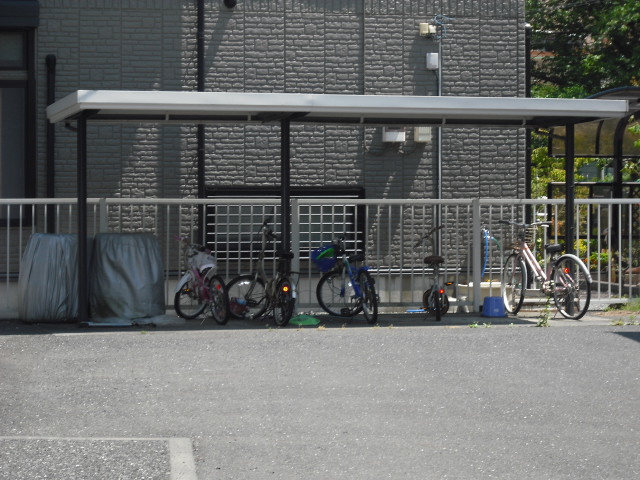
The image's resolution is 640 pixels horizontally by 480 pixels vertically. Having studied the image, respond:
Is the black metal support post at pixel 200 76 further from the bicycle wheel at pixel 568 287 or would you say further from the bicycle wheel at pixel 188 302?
the bicycle wheel at pixel 568 287

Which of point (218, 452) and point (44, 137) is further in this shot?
point (44, 137)

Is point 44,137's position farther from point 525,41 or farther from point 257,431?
point 257,431

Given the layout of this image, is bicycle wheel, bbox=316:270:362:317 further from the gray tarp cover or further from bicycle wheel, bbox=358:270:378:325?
the gray tarp cover

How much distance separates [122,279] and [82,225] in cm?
76

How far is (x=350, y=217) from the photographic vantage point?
53.8 ft

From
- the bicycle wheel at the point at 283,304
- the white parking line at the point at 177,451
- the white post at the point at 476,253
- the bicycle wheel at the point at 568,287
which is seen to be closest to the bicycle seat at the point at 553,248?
the bicycle wheel at the point at 568,287

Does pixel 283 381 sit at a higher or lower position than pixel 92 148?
lower

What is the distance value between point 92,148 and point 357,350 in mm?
7509

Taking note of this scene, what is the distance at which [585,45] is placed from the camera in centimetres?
3997

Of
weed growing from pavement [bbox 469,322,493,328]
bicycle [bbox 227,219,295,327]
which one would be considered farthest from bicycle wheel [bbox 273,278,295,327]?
weed growing from pavement [bbox 469,322,493,328]

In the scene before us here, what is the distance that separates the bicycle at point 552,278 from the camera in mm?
14117

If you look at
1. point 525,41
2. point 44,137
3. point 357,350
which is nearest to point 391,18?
point 525,41

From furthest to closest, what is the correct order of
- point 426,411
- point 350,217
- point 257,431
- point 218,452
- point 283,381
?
point 350,217
point 283,381
point 426,411
point 257,431
point 218,452

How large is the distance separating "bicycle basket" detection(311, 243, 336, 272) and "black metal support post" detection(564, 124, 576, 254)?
9.17ft
